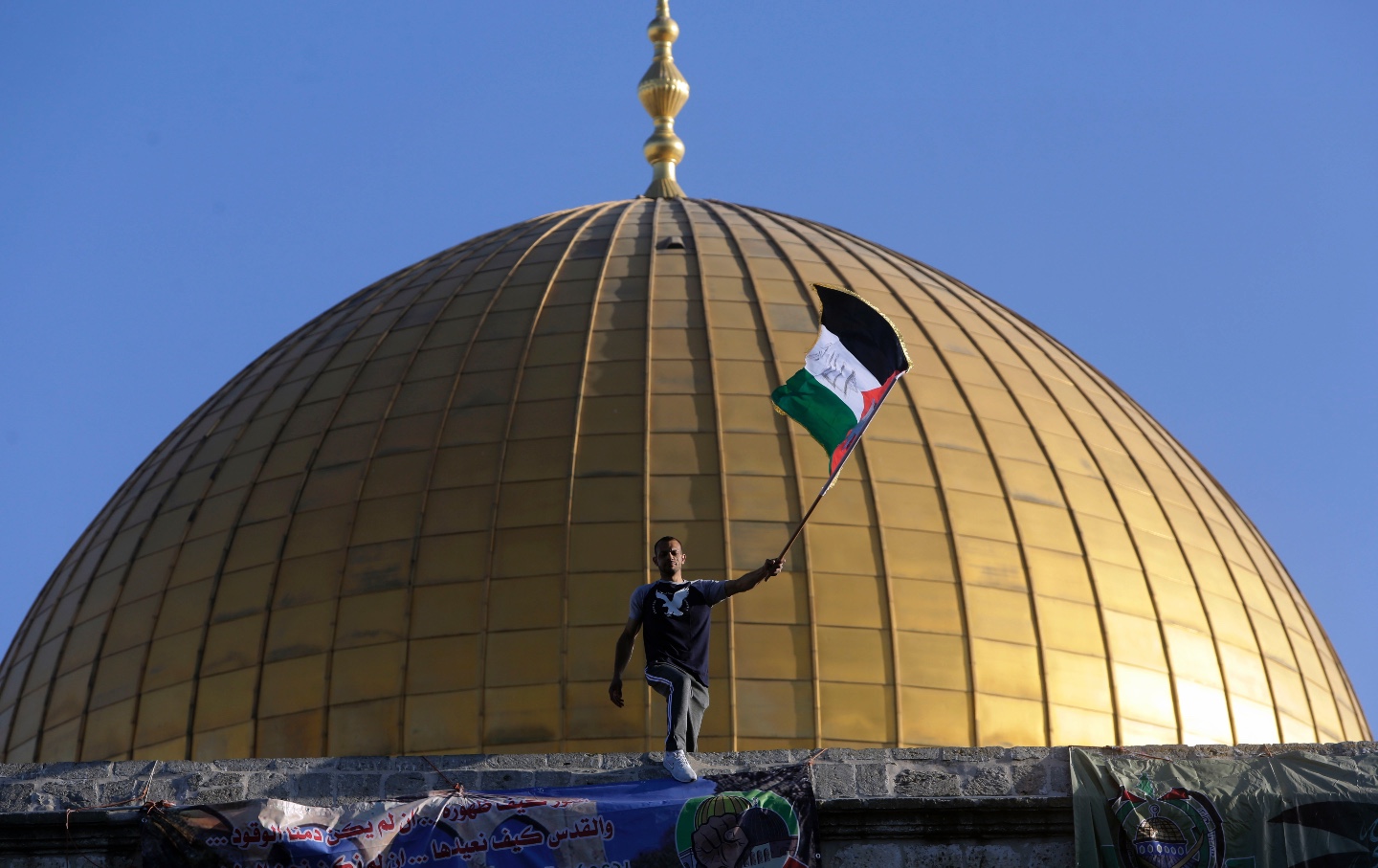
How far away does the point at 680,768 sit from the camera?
987 cm

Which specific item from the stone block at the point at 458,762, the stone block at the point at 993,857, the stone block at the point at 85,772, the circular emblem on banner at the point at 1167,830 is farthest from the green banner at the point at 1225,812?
the stone block at the point at 85,772

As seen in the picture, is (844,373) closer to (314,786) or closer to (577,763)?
(577,763)

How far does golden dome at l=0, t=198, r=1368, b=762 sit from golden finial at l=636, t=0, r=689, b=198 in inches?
152

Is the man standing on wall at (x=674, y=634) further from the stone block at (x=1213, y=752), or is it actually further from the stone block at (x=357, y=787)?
the stone block at (x=1213, y=752)

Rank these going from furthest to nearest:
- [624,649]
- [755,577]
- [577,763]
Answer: [624,649], [577,763], [755,577]

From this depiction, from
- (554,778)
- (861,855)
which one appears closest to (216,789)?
(554,778)

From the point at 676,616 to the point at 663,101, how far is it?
1396 cm

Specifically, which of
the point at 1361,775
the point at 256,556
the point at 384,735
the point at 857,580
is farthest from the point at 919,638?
the point at 1361,775

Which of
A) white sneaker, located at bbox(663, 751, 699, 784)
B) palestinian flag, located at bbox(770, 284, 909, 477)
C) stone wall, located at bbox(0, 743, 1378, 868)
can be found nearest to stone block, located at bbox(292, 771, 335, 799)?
stone wall, located at bbox(0, 743, 1378, 868)

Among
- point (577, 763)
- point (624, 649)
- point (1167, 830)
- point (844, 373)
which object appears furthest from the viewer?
point (844, 373)

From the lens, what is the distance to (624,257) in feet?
61.2

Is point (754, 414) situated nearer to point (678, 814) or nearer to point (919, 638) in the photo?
point (919, 638)

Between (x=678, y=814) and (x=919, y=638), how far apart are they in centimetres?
589

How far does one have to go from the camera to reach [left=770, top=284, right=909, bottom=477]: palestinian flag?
414 inches
